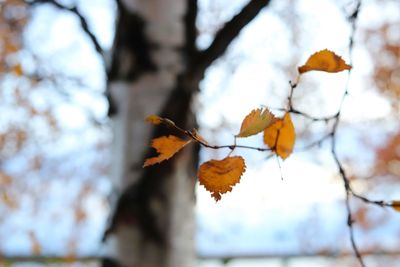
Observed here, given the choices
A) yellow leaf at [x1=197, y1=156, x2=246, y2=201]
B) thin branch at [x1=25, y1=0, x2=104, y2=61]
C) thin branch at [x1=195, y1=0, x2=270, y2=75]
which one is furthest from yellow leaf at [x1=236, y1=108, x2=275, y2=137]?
thin branch at [x1=25, y1=0, x2=104, y2=61]

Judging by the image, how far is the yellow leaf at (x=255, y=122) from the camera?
31 cm

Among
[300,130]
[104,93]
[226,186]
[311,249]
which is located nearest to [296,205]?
[311,249]

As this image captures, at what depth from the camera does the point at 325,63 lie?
0.34 meters

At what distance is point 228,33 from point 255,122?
0.30 m

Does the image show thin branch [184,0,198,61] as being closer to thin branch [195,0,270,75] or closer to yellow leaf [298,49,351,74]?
thin branch [195,0,270,75]

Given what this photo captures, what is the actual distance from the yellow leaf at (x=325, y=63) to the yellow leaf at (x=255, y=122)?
0.04 meters

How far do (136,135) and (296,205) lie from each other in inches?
75.3

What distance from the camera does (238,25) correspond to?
→ 1.91ft

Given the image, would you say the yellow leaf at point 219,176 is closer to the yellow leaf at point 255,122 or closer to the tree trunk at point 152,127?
the yellow leaf at point 255,122

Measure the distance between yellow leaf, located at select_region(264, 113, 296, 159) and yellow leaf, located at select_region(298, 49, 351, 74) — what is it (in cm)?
5

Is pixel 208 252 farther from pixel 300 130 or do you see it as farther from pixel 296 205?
pixel 300 130

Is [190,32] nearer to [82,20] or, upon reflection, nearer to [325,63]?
[82,20]

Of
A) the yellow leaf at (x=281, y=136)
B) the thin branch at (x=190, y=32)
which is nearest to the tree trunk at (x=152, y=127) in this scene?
the thin branch at (x=190, y=32)

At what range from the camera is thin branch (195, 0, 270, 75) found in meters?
0.56
